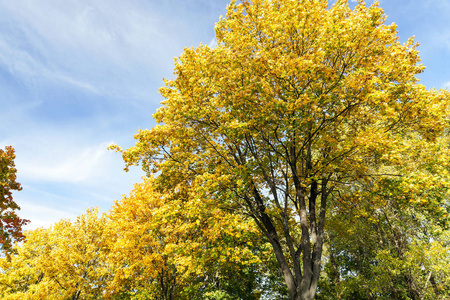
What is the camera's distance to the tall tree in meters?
8.38

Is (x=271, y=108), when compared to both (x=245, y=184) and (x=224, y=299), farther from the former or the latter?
(x=224, y=299)

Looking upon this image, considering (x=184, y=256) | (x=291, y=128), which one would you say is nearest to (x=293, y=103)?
(x=291, y=128)

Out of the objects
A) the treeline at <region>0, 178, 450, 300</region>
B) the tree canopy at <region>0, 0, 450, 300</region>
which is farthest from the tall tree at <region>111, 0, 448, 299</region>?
the treeline at <region>0, 178, 450, 300</region>

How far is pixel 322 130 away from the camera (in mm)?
9516

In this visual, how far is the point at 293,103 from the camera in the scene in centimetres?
845

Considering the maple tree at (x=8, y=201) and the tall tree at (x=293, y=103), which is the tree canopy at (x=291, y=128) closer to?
the tall tree at (x=293, y=103)

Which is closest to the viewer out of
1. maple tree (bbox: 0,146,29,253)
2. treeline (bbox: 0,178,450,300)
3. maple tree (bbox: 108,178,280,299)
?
maple tree (bbox: 0,146,29,253)

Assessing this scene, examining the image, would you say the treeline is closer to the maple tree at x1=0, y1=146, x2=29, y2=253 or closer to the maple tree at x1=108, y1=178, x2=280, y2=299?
the maple tree at x1=108, y1=178, x2=280, y2=299

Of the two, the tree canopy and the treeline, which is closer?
the tree canopy

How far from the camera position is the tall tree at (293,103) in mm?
8375

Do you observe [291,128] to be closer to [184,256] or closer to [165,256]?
[184,256]

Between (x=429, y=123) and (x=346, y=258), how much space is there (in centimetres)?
2762

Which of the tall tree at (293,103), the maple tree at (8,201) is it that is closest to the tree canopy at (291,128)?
the tall tree at (293,103)

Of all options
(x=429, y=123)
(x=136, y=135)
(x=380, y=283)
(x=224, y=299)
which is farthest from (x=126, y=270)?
(x=380, y=283)
